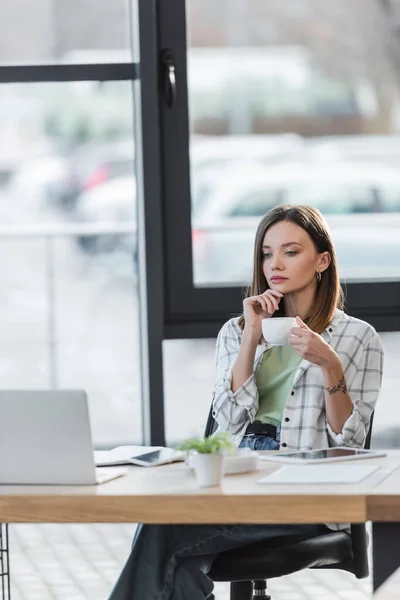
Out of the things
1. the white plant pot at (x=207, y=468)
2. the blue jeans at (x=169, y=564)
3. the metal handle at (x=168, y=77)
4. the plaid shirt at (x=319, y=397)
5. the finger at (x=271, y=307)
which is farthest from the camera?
the metal handle at (x=168, y=77)

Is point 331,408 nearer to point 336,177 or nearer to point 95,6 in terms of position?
point 336,177

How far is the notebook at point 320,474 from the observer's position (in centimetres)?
204

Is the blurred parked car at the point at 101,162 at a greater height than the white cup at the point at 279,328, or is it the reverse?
the blurred parked car at the point at 101,162

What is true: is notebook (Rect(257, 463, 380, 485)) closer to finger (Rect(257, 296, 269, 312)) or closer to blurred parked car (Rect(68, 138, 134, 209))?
finger (Rect(257, 296, 269, 312))

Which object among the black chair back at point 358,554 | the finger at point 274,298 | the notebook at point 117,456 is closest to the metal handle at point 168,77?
the finger at point 274,298

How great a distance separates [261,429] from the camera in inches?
107

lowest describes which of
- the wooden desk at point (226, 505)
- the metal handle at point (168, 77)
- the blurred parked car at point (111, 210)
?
the wooden desk at point (226, 505)

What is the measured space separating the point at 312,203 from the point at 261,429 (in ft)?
4.68

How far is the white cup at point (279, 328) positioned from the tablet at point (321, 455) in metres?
0.25

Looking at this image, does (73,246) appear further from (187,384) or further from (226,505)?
(226,505)

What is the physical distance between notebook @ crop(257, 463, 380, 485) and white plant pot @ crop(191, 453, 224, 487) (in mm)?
90

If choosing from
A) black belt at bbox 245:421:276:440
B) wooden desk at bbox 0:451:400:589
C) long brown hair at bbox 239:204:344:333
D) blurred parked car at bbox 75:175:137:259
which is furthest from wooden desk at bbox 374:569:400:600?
blurred parked car at bbox 75:175:137:259

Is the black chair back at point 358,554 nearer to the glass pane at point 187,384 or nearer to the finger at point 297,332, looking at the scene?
the finger at point 297,332

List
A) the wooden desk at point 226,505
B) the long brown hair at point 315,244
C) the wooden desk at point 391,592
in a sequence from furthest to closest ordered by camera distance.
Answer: the long brown hair at point 315,244
the wooden desk at point 226,505
the wooden desk at point 391,592
